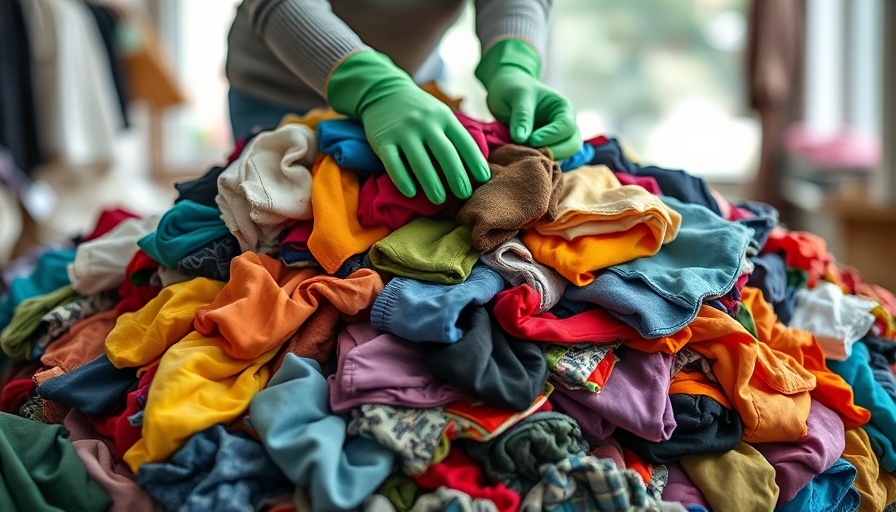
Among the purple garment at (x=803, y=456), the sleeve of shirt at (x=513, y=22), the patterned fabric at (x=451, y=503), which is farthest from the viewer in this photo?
the sleeve of shirt at (x=513, y=22)

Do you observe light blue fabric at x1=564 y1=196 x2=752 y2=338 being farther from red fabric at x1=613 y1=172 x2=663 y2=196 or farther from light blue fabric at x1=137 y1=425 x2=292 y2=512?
light blue fabric at x1=137 y1=425 x2=292 y2=512

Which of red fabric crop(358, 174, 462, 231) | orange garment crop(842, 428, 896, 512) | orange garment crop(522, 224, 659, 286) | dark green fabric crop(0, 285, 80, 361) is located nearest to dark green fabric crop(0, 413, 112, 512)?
dark green fabric crop(0, 285, 80, 361)

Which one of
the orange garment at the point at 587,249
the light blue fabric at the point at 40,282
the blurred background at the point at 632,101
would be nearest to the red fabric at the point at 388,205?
the orange garment at the point at 587,249

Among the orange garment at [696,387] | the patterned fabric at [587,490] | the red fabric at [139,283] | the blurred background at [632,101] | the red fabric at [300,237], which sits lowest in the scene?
the blurred background at [632,101]

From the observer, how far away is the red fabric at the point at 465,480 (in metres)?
0.57

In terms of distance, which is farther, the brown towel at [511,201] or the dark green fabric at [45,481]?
the brown towel at [511,201]

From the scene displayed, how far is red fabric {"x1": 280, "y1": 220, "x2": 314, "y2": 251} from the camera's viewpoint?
2.44 feet

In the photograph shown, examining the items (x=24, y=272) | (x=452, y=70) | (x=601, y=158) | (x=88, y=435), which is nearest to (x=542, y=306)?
(x=601, y=158)

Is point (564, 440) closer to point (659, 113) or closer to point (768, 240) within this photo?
point (768, 240)

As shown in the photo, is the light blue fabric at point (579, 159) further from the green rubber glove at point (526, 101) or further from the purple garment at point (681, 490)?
the purple garment at point (681, 490)

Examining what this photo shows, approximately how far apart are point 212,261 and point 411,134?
0.82 feet

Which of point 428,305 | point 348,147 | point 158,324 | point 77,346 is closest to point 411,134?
point 348,147

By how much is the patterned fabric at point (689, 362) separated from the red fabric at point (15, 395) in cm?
65

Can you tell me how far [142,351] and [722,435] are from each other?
1.79 ft
